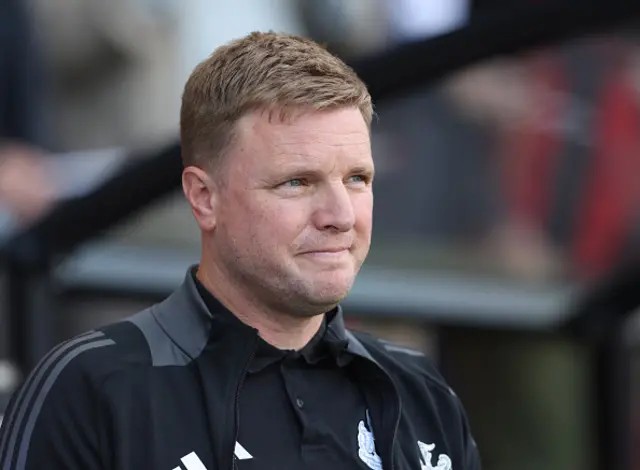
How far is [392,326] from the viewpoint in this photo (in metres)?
4.52

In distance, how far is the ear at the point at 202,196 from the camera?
6.13 ft

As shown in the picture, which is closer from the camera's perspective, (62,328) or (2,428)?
(2,428)

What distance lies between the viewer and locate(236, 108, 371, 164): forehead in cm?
179

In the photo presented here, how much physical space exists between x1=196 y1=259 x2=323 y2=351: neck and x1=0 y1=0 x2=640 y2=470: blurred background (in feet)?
3.83

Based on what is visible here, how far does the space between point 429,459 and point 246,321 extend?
376 millimetres

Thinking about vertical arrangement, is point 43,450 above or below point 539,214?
above

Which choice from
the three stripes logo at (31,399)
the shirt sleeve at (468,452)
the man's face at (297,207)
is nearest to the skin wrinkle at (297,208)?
the man's face at (297,207)

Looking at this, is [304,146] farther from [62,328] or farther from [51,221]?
[62,328]

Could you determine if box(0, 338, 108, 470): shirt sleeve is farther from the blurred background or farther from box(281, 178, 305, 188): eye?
the blurred background

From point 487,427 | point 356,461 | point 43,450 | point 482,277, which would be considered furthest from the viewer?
point 482,277

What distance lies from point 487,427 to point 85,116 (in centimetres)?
289

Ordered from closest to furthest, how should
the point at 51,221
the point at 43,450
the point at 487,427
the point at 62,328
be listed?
the point at 43,450 < the point at 51,221 < the point at 62,328 < the point at 487,427

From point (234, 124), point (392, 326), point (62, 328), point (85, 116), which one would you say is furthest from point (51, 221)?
point (85, 116)

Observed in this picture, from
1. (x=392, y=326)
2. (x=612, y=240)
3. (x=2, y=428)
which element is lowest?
(x=392, y=326)
